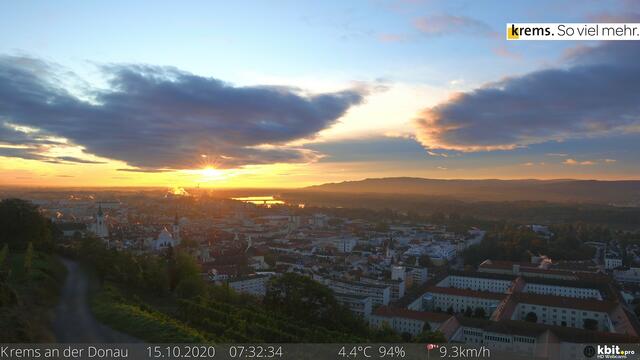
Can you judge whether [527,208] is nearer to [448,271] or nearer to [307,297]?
[448,271]

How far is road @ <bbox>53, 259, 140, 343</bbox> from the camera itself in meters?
7.95

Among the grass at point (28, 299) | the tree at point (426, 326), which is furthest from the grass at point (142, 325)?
the tree at point (426, 326)

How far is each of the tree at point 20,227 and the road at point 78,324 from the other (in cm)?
795

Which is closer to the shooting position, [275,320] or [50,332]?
[50,332]

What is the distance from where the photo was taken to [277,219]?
87.3 m

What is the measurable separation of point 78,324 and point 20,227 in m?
12.6

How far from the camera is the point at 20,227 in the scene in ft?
61.7

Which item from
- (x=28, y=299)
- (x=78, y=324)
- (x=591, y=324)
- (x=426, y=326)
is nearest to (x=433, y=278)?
(x=591, y=324)

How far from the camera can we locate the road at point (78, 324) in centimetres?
795

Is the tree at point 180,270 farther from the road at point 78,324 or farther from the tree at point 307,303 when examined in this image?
the road at point 78,324

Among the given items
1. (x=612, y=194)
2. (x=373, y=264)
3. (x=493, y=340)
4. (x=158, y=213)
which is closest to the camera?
(x=493, y=340)

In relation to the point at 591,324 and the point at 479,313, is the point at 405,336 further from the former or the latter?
the point at 591,324

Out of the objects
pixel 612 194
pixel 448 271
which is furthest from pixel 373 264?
pixel 612 194

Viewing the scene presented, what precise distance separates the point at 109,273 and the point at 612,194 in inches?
5976
